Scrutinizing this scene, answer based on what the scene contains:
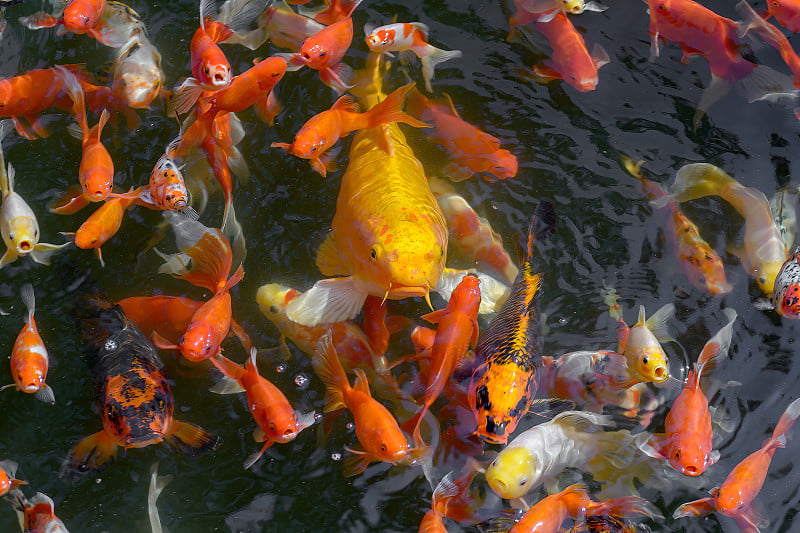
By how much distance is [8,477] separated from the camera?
3.53 meters

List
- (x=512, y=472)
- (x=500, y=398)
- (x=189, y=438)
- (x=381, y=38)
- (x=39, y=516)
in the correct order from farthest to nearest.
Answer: (x=381, y=38) → (x=189, y=438) → (x=39, y=516) → (x=512, y=472) → (x=500, y=398)

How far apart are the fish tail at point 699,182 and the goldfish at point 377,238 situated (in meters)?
1.65

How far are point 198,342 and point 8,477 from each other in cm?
115

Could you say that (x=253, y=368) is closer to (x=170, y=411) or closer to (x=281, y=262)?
(x=170, y=411)

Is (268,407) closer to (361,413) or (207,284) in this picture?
(361,413)

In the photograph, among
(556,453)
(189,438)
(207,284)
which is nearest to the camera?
(556,453)

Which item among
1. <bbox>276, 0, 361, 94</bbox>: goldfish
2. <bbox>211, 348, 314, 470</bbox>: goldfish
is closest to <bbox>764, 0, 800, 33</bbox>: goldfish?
<bbox>276, 0, 361, 94</bbox>: goldfish

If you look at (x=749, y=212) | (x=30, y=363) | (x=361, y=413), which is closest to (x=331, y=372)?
(x=361, y=413)

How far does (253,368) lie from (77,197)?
1664mm

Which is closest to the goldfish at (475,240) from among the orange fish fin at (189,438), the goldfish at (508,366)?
the goldfish at (508,366)

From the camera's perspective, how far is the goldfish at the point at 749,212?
4273mm

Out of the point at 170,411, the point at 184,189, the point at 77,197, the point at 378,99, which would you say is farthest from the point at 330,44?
the point at 170,411

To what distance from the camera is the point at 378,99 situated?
4527 mm

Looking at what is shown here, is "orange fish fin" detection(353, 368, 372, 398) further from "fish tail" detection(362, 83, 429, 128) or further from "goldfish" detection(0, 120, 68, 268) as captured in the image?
"goldfish" detection(0, 120, 68, 268)
